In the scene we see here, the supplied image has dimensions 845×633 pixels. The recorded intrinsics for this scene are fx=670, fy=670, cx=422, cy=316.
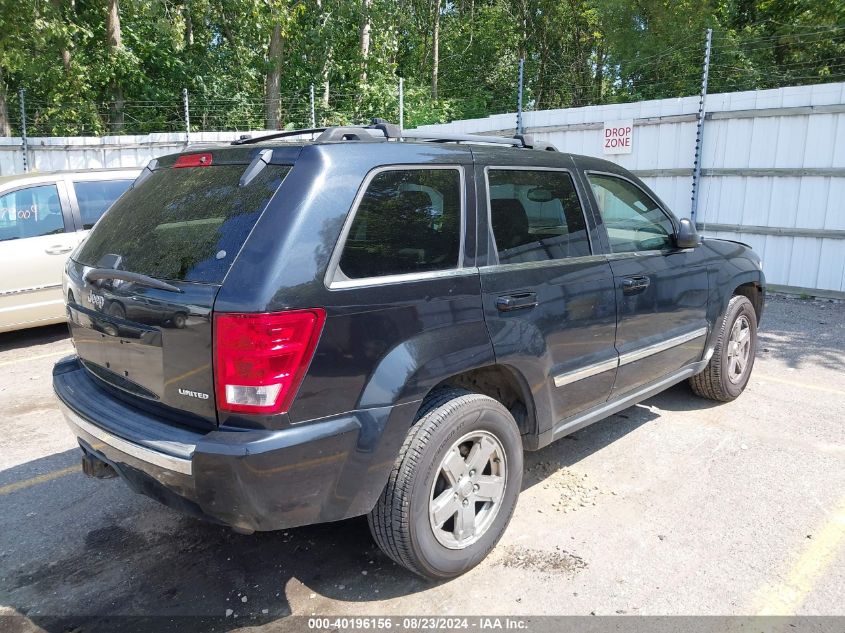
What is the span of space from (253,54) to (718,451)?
23016mm

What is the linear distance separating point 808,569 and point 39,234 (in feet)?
23.0

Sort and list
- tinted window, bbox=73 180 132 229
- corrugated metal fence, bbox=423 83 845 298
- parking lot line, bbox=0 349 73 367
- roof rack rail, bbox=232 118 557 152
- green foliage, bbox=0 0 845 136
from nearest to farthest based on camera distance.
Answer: roof rack rail, bbox=232 118 557 152 < parking lot line, bbox=0 349 73 367 < tinted window, bbox=73 180 132 229 < corrugated metal fence, bbox=423 83 845 298 < green foliage, bbox=0 0 845 136

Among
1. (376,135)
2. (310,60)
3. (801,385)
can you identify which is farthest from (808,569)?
(310,60)

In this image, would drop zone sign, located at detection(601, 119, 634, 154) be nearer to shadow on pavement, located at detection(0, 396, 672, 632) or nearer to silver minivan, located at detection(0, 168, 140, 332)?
silver minivan, located at detection(0, 168, 140, 332)

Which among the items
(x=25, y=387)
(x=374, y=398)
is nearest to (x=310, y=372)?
(x=374, y=398)

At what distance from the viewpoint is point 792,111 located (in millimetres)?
8539

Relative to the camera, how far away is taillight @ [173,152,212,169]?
116 inches

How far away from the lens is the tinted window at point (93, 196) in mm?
7020

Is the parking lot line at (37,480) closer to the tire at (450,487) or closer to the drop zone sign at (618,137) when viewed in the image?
the tire at (450,487)

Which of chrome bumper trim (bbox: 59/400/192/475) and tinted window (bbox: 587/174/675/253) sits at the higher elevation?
tinted window (bbox: 587/174/675/253)

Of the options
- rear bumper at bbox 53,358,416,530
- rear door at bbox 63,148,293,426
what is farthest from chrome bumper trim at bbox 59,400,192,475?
rear door at bbox 63,148,293,426

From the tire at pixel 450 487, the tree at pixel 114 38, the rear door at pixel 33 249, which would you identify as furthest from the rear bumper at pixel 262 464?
the tree at pixel 114 38

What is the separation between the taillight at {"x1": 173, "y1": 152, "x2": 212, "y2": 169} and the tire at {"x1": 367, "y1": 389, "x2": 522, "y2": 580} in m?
1.43

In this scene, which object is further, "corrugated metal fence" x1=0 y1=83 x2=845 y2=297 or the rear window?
"corrugated metal fence" x1=0 y1=83 x2=845 y2=297
